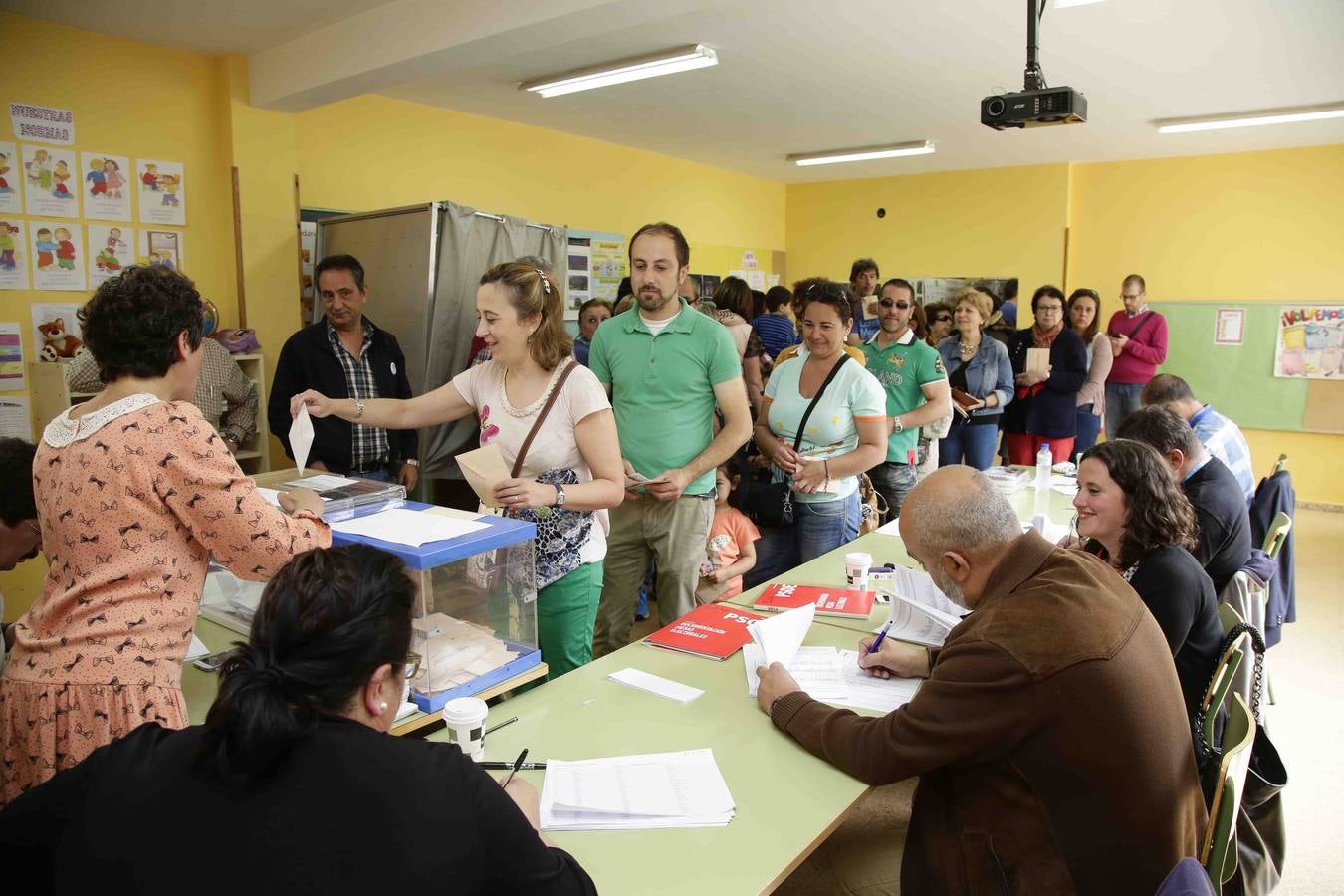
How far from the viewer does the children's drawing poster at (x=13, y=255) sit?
380 centimetres

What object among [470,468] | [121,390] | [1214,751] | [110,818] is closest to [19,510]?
[121,390]

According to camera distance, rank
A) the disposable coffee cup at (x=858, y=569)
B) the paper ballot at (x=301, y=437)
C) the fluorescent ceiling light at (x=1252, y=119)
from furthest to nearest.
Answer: the fluorescent ceiling light at (x=1252, y=119) → the disposable coffee cup at (x=858, y=569) → the paper ballot at (x=301, y=437)

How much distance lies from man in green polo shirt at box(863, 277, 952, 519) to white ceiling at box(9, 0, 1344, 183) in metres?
1.59

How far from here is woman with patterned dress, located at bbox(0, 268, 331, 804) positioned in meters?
1.44

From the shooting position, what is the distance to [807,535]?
316cm

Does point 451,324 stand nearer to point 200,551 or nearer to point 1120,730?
point 200,551

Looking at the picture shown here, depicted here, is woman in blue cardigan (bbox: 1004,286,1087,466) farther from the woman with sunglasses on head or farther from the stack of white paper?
the stack of white paper

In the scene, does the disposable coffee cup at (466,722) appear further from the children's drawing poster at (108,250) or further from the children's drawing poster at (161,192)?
the children's drawing poster at (161,192)

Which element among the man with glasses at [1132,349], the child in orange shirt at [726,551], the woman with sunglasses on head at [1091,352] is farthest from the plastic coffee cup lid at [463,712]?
the man with glasses at [1132,349]

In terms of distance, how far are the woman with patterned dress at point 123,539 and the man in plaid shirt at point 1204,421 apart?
333 cm

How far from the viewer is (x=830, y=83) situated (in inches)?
210

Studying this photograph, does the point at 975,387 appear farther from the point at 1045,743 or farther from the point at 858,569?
the point at 1045,743

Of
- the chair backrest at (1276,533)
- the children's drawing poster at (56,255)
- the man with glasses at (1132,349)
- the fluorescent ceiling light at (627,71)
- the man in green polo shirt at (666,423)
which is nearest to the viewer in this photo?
the man in green polo shirt at (666,423)

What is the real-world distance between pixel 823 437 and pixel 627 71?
279 centimetres
